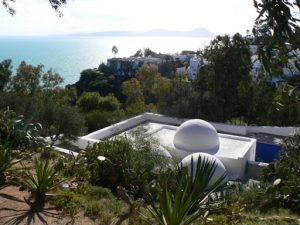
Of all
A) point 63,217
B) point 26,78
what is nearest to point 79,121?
point 63,217

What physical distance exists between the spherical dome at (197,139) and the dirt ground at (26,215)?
362 inches

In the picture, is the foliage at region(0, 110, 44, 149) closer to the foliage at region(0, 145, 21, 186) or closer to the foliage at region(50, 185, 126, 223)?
the foliage at region(0, 145, 21, 186)

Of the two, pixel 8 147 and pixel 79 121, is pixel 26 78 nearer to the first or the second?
pixel 79 121

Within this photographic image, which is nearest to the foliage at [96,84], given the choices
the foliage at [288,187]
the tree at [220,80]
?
the tree at [220,80]

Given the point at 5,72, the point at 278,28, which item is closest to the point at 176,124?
the point at 5,72

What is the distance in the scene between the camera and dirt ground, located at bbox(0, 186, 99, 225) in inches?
178

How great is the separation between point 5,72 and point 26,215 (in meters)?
21.9

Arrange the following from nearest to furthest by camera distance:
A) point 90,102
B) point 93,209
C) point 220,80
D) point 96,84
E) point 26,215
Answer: point 26,215 < point 93,209 < point 220,80 < point 90,102 < point 96,84

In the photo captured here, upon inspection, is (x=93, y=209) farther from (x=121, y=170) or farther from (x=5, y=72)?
(x=5, y=72)

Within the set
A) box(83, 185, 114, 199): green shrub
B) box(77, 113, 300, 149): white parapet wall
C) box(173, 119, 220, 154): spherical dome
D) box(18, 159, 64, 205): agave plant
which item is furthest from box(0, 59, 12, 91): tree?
box(18, 159, 64, 205): agave plant

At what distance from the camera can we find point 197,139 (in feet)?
45.4

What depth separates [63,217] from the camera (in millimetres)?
4762

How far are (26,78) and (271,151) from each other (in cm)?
1947

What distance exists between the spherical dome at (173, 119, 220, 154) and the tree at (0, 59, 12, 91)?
47.4 ft
